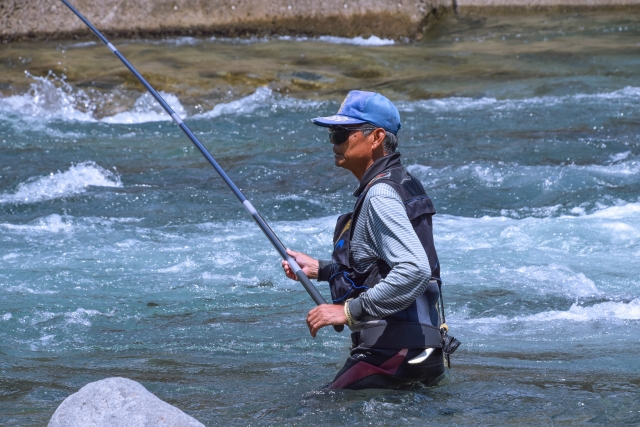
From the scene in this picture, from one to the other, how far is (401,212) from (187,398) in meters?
1.38

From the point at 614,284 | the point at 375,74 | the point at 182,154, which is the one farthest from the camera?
the point at 375,74

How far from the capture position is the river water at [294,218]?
4.05 meters

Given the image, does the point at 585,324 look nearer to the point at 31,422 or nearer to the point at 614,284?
the point at 614,284

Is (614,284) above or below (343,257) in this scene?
below

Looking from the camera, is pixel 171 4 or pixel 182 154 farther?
pixel 171 4

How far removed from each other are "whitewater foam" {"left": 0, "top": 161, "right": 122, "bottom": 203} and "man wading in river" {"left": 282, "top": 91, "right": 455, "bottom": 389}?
5.47 metres

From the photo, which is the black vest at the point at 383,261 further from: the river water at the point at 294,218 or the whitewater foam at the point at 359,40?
the whitewater foam at the point at 359,40

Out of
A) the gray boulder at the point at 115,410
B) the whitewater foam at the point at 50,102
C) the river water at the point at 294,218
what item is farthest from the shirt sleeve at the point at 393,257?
the whitewater foam at the point at 50,102

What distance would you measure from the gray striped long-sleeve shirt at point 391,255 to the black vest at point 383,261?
6 cm

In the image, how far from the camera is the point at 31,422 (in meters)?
3.49

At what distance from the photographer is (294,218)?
7754 mm

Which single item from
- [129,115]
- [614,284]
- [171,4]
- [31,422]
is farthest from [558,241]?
[171,4]

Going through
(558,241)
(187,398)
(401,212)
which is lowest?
(558,241)

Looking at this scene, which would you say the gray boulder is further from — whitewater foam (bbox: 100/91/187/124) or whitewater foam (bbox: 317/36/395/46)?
whitewater foam (bbox: 317/36/395/46)
